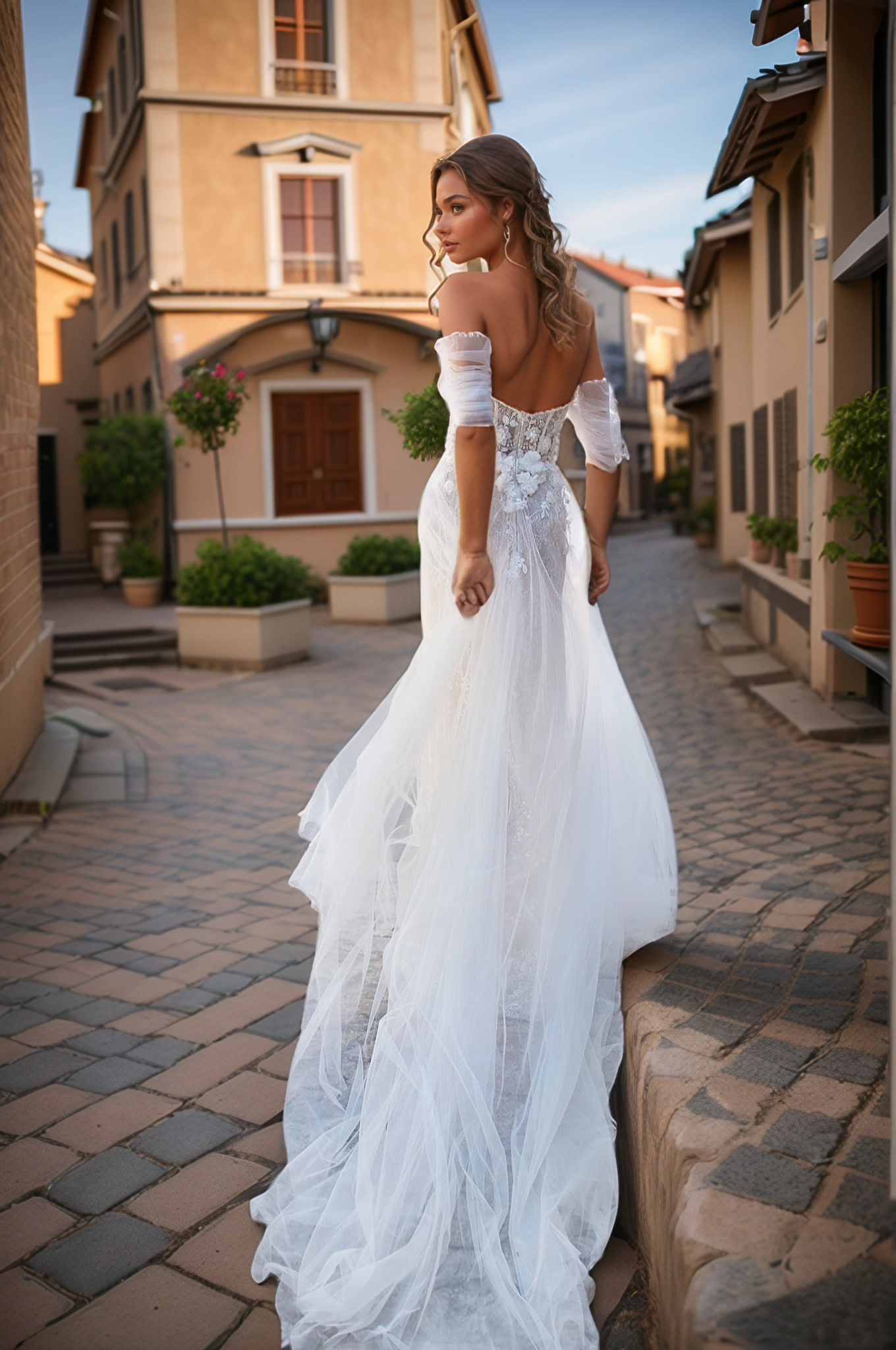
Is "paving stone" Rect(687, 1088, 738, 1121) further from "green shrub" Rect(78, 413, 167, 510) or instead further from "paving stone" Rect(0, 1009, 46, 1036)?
"green shrub" Rect(78, 413, 167, 510)

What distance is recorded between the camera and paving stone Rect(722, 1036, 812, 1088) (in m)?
2.46

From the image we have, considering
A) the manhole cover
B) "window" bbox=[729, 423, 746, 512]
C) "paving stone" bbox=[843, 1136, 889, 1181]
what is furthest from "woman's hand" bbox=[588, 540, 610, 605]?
"window" bbox=[729, 423, 746, 512]

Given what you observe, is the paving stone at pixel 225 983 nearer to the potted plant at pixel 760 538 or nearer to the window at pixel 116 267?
the potted plant at pixel 760 538

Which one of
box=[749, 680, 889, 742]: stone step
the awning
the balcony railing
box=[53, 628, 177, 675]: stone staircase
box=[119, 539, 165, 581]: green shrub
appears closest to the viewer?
box=[749, 680, 889, 742]: stone step

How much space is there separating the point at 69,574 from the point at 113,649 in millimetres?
7186

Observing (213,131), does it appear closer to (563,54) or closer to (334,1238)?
(563,54)

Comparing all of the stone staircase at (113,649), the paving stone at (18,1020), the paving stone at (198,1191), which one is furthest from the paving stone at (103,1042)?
the stone staircase at (113,649)

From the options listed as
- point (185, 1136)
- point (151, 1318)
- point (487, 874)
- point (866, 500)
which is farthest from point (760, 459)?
point (151, 1318)

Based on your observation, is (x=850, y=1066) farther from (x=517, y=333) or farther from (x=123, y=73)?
(x=123, y=73)

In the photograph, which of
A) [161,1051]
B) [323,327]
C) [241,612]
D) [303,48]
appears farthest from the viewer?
[303,48]

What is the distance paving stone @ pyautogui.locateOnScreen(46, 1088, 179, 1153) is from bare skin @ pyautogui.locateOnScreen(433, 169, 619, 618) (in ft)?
4.97

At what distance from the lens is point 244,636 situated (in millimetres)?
11250

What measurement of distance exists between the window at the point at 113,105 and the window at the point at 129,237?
1299 mm

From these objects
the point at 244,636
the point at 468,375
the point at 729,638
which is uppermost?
the point at 468,375
